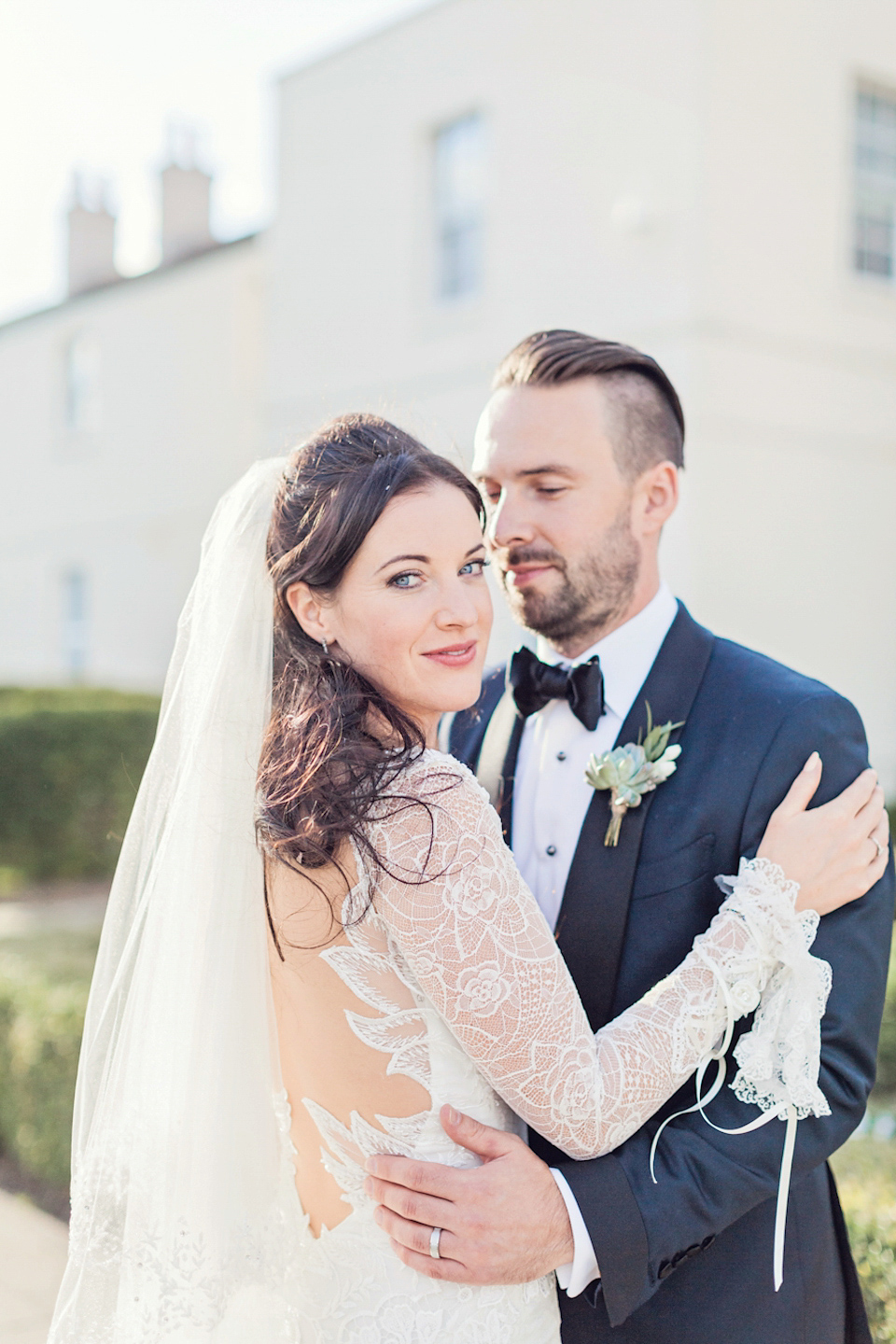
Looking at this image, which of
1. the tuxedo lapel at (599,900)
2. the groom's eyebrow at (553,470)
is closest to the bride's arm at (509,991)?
the tuxedo lapel at (599,900)

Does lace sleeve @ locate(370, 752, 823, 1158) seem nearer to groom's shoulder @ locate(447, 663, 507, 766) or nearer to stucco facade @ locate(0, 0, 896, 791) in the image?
groom's shoulder @ locate(447, 663, 507, 766)

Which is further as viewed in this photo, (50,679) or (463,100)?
(50,679)

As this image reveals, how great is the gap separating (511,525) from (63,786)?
9.77 meters

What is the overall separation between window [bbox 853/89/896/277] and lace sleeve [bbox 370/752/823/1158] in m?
10.8

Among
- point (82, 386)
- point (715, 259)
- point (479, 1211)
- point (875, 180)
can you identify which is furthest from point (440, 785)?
point (82, 386)

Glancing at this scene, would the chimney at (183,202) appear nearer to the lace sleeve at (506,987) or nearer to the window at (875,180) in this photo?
the window at (875,180)

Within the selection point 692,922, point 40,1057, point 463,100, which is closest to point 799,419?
point 463,100

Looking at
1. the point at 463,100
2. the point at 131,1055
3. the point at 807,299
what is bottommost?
the point at 131,1055

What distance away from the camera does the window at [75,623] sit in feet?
63.6

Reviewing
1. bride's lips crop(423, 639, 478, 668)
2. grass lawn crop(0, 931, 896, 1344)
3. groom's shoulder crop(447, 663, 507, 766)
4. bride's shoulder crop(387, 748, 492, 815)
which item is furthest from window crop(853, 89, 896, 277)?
bride's shoulder crop(387, 748, 492, 815)

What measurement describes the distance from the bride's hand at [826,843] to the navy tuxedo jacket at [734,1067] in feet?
0.15

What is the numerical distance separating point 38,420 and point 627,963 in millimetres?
19595

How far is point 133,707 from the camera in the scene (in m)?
12.8

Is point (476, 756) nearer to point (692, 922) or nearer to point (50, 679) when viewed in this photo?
point (692, 922)
